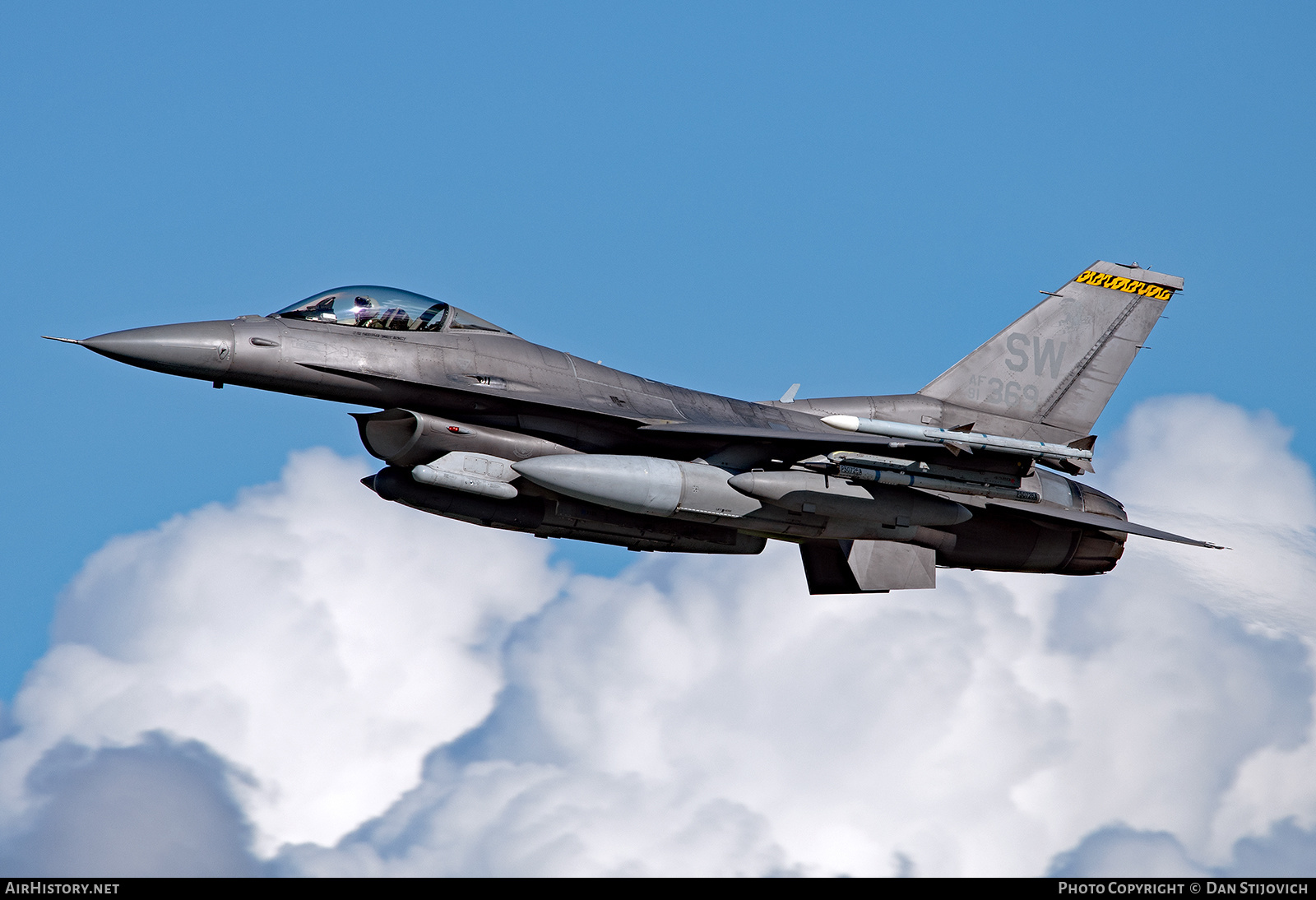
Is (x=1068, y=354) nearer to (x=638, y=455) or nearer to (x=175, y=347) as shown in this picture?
(x=638, y=455)

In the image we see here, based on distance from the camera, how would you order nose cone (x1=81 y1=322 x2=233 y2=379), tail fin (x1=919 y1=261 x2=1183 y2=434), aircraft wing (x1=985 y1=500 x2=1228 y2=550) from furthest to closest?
1. tail fin (x1=919 y1=261 x2=1183 y2=434)
2. aircraft wing (x1=985 y1=500 x2=1228 y2=550)
3. nose cone (x1=81 y1=322 x2=233 y2=379)

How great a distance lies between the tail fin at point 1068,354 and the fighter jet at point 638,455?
154 cm

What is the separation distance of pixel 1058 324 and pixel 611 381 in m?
7.04

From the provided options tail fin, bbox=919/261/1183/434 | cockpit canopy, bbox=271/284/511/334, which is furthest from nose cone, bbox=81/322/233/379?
tail fin, bbox=919/261/1183/434

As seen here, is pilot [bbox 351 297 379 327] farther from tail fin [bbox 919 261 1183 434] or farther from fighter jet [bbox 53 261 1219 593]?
tail fin [bbox 919 261 1183 434]

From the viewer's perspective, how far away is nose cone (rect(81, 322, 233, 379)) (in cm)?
1473

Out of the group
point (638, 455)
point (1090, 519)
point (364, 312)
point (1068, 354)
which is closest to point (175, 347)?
point (364, 312)

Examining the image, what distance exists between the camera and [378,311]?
16.0 meters

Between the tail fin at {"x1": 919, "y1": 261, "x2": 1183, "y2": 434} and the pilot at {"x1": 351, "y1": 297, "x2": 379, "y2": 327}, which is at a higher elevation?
the tail fin at {"x1": 919, "y1": 261, "x2": 1183, "y2": 434}

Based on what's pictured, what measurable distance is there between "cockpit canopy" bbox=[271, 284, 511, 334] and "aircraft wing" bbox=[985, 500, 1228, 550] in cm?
699

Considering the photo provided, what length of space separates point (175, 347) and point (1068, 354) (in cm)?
1200

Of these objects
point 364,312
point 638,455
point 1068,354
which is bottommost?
point 638,455

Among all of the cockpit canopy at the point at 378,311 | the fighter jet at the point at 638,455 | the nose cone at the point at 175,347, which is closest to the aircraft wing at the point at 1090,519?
the fighter jet at the point at 638,455
